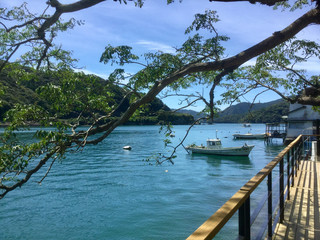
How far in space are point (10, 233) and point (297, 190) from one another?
10.7 metres

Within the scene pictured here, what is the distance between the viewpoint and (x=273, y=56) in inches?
273

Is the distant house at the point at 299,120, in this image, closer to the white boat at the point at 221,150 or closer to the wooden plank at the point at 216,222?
the white boat at the point at 221,150

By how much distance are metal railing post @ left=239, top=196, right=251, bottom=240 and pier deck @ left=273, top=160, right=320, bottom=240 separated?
5.78 feet

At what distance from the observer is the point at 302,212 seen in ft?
14.6

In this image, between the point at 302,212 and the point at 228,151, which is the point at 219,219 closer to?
the point at 302,212

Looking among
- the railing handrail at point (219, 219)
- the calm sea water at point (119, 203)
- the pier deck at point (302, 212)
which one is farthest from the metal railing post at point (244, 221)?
the calm sea water at point (119, 203)

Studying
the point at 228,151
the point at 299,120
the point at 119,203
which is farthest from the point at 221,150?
the point at 119,203

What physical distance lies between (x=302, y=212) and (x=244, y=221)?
3.19 m

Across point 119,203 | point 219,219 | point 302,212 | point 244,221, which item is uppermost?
point 219,219

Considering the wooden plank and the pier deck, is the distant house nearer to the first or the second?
the pier deck

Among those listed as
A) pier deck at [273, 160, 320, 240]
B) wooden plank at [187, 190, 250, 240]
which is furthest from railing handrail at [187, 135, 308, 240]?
pier deck at [273, 160, 320, 240]

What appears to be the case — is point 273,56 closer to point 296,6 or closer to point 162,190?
point 296,6

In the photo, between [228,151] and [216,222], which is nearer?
[216,222]

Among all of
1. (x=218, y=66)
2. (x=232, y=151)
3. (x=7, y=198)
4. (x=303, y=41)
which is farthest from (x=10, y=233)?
(x=232, y=151)
